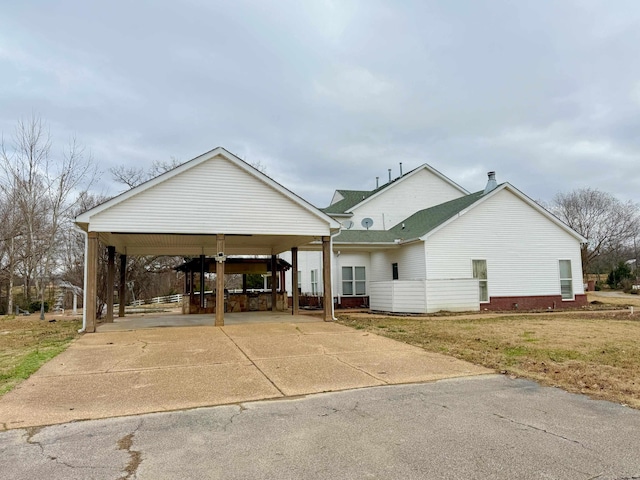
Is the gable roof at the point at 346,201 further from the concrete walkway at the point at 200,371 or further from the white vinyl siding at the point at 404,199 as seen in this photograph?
the concrete walkway at the point at 200,371

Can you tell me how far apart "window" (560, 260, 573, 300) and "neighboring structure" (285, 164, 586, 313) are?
0.05 feet

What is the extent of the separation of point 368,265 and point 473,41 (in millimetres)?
12250

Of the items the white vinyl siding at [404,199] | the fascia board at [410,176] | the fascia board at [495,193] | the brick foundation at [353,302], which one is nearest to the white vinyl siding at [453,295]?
the fascia board at [495,193]

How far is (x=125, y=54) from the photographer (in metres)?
14.7

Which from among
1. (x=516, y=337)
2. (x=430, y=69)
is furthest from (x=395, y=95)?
(x=516, y=337)

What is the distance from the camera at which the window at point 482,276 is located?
1917cm

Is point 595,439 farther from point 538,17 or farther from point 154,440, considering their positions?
point 538,17

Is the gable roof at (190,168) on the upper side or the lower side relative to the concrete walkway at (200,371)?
upper

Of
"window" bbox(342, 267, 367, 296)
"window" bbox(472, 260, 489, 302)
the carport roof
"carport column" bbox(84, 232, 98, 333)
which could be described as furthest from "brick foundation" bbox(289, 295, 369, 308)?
"carport column" bbox(84, 232, 98, 333)

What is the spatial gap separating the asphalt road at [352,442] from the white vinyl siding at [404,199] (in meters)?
19.0

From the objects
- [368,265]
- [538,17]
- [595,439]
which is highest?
[538,17]

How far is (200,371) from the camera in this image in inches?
289

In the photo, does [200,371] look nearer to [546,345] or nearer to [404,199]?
[546,345]

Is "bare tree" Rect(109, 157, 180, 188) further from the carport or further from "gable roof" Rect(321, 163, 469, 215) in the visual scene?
the carport
